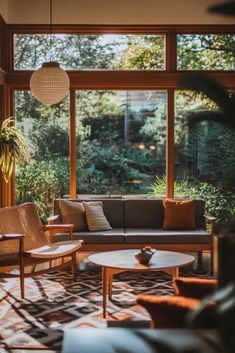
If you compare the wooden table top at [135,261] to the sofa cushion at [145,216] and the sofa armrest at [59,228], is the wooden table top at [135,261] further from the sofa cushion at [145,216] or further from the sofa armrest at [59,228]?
A: the sofa cushion at [145,216]

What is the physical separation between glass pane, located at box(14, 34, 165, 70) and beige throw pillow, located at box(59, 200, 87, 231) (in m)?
1.89

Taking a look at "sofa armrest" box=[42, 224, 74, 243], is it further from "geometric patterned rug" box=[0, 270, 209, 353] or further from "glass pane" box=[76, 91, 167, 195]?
"glass pane" box=[76, 91, 167, 195]

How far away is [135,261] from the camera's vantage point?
4672 millimetres

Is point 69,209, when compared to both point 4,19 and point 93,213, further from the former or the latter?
point 4,19

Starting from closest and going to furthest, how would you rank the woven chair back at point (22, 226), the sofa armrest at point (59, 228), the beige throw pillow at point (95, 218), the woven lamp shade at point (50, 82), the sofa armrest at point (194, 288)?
the sofa armrest at point (194, 288) < the woven chair back at point (22, 226) < the sofa armrest at point (59, 228) < the woven lamp shade at point (50, 82) < the beige throw pillow at point (95, 218)

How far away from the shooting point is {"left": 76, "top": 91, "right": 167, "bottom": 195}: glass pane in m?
7.00

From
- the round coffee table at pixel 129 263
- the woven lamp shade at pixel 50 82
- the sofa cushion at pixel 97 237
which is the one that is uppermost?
the woven lamp shade at pixel 50 82

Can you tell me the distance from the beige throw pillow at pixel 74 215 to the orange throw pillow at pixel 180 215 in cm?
103

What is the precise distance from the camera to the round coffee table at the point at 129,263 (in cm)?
443

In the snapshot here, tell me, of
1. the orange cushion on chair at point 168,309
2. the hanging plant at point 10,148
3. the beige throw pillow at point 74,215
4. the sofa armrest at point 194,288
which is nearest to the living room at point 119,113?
the beige throw pillow at point 74,215

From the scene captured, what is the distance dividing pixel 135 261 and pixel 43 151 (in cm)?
279

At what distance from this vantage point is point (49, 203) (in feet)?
22.8

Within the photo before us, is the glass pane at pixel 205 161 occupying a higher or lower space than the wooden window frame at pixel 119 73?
lower

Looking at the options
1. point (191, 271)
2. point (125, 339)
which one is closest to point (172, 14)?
point (191, 271)
